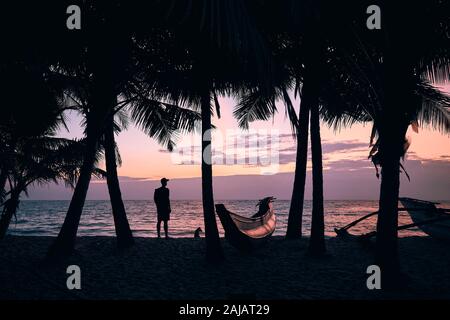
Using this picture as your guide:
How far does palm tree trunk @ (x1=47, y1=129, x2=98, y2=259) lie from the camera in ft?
29.5

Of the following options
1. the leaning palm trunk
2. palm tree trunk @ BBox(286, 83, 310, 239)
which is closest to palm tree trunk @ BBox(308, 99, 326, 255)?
palm tree trunk @ BBox(286, 83, 310, 239)

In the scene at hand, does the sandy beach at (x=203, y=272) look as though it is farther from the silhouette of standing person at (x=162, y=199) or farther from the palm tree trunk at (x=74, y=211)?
the silhouette of standing person at (x=162, y=199)

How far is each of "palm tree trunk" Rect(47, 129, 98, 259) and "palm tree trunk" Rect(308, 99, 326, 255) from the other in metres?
5.55

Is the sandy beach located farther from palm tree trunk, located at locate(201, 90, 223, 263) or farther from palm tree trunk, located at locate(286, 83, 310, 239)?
palm tree trunk, located at locate(286, 83, 310, 239)

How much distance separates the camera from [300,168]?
453 inches

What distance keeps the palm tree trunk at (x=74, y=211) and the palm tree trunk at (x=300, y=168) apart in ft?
19.1

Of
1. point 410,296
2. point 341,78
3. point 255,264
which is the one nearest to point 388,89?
point 341,78

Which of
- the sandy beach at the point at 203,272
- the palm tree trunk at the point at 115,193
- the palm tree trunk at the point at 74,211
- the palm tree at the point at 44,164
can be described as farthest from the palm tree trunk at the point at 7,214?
the palm tree trunk at the point at 74,211

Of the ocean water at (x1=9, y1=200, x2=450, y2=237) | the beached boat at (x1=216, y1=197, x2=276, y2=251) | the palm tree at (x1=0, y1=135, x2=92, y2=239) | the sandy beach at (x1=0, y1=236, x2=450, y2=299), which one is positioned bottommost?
the ocean water at (x1=9, y1=200, x2=450, y2=237)

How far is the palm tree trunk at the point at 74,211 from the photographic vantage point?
9.00 metres

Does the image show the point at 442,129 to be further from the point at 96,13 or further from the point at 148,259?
the point at 96,13

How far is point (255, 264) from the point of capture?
30.3ft

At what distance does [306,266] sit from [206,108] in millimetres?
4523
